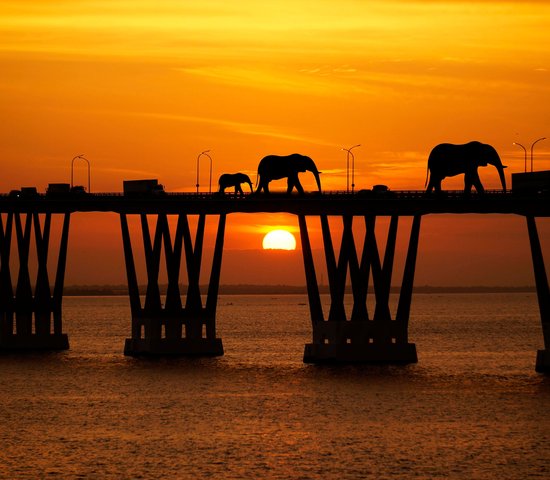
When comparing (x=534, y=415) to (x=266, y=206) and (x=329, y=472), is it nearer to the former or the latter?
(x=329, y=472)

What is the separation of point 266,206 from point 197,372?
50.4ft

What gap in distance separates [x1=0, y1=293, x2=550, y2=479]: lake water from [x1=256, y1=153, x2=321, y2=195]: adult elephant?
655 inches

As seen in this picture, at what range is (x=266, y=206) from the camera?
127562mm

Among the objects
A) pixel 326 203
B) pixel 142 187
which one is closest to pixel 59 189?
pixel 142 187

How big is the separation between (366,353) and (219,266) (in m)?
18.7

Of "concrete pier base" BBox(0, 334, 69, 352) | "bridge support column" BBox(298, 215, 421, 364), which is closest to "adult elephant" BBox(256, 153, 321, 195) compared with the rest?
"bridge support column" BBox(298, 215, 421, 364)

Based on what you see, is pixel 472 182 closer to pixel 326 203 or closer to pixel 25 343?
pixel 326 203

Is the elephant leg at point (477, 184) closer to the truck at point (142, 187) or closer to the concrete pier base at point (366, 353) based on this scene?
the concrete pier base at point (366, 353)

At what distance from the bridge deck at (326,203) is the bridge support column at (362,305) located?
139 cm

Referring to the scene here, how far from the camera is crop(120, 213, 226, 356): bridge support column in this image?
431 ft

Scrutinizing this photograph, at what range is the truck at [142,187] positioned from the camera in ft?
443

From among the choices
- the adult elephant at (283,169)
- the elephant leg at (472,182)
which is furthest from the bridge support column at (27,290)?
the elephant leg at (472,182)

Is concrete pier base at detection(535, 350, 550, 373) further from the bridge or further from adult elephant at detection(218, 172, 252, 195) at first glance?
adult elephant at detection(218, 172, 252, 195)

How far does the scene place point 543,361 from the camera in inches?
4783
